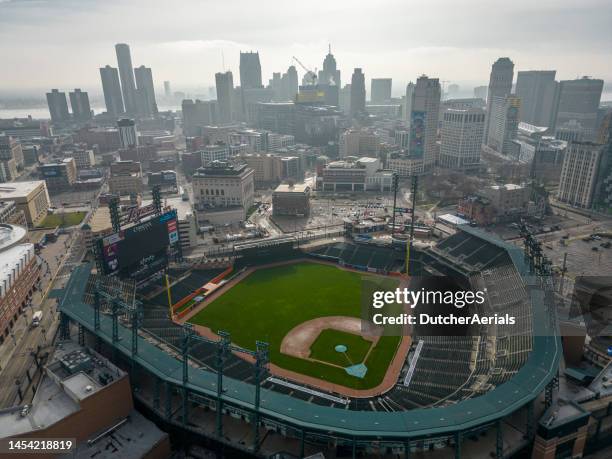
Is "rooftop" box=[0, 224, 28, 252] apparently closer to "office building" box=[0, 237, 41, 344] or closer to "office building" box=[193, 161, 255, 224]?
"office building" box=[0, 237, 41, 344]

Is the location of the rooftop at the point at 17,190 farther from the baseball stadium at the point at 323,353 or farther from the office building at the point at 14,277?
the baseball stadium at the point at 323,353

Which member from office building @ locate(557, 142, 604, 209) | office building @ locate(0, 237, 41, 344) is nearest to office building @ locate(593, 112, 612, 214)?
office building @ locate(557, 142, 604, 209)

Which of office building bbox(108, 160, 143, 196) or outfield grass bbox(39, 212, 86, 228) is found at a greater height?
office building bbox(108, 160, 143, 196)

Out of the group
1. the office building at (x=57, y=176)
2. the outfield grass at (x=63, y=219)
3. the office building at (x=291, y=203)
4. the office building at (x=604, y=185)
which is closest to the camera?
the outfield grass at (x=63, y=219)

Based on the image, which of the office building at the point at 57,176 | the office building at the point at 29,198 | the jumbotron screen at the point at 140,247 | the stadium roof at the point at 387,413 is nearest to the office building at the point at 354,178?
the jumbotron screen at the point at 140,247

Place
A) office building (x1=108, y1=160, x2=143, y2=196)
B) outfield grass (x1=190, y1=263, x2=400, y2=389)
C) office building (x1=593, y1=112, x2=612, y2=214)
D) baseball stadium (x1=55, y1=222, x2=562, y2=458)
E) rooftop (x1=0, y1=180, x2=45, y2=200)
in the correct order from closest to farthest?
baseball stadium (x1=55, y1=222, x2=562, y2=458)
outfield grass (x1=190, y1=263, x2=400, y2=389)
rooftop (x1=0, y1=180, x2=45, y2=200)
office building (x1=593, y1=112, x2=612, y2=214)
office building (x1=108, y1=160, x2=143, y2=196)

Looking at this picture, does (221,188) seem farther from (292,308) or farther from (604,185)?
(604,185)

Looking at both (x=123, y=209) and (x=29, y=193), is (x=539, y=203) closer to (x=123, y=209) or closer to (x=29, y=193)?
(x=123, y=209)
